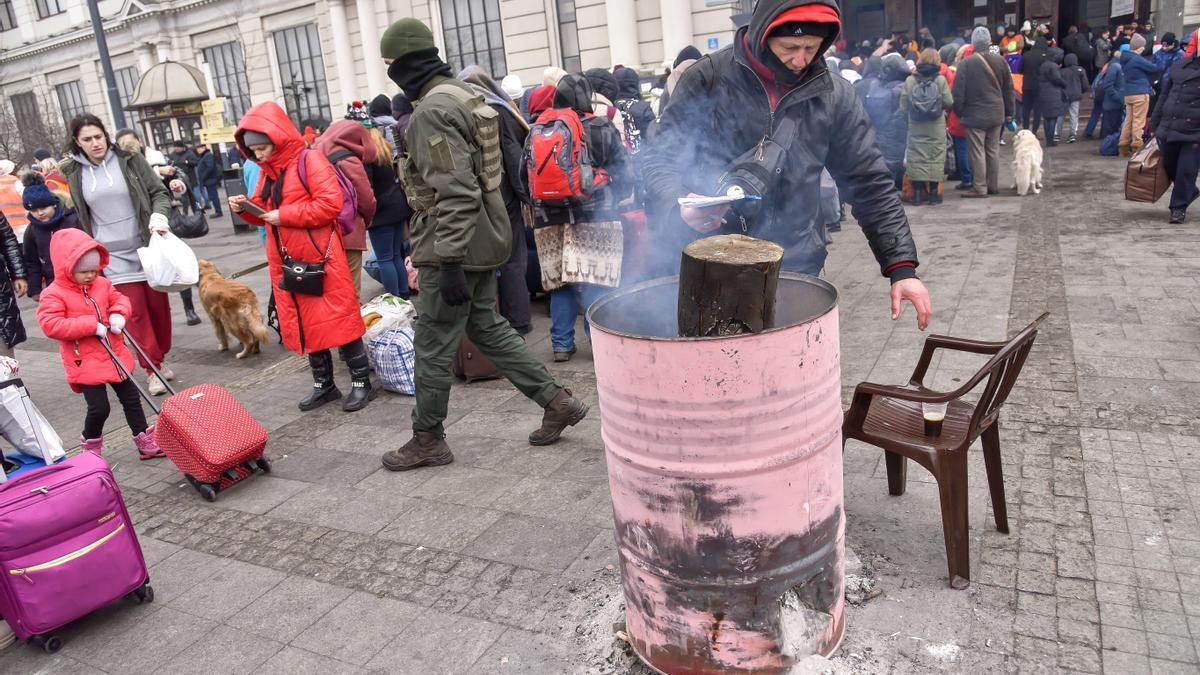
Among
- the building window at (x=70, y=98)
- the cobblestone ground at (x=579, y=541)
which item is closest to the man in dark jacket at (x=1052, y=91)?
the cobblestone ground at (x=579, y=541)

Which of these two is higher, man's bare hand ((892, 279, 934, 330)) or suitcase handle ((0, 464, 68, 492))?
man's bare hand ((892, 279, 934, 330))

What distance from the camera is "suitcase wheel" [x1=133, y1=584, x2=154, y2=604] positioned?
342cm

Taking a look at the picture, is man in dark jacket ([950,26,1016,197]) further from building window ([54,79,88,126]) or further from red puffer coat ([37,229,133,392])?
building window ([54,79,88,126])

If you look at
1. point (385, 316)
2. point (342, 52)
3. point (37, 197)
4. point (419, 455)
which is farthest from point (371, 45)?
point (419, 455)

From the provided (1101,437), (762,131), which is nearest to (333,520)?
(762,131)

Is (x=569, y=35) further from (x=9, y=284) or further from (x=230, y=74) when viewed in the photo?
(x=9, y=284)

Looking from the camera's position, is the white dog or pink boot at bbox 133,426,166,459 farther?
the white dog

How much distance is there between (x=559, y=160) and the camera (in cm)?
536

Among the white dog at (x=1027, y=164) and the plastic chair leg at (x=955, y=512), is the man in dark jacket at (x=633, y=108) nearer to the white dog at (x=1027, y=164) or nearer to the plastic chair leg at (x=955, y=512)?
the white dog at (x=1027, y=164)

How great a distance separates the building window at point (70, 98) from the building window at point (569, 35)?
21.7m

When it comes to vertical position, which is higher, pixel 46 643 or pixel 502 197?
pixel 502 197

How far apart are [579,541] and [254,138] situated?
10.3 feet

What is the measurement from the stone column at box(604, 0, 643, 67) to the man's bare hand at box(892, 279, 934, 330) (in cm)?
1483

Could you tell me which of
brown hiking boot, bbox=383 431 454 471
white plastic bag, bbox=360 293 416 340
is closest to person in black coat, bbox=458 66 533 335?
white plastic bag, bbox=360 293 416 340
